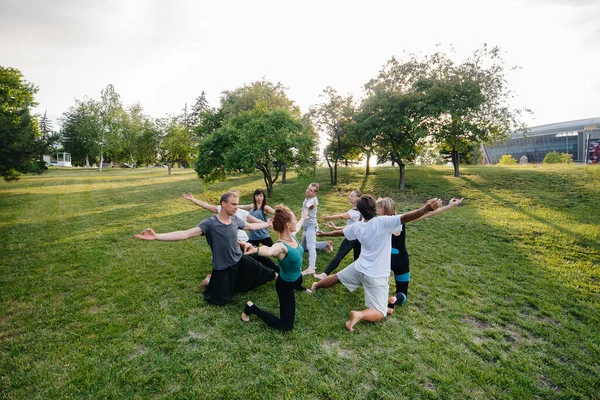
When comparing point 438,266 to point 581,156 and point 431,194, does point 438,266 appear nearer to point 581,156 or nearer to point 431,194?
point 431,194

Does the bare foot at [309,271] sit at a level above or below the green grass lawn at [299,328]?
above

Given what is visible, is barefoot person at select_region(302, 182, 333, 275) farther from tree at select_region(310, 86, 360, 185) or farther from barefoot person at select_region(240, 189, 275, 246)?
tree at select_region(310, 86, 360, 185)

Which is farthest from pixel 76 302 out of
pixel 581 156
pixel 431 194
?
pixel 581 156

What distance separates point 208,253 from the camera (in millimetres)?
8500

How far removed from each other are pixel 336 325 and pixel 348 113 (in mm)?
21728

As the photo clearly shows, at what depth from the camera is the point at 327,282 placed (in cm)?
596

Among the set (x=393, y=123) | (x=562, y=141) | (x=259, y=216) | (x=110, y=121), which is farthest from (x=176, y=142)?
(x=562, y=141)

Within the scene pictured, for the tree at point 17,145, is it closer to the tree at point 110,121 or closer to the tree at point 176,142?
the tree at point 176,142

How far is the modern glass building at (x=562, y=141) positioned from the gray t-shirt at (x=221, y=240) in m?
83.6

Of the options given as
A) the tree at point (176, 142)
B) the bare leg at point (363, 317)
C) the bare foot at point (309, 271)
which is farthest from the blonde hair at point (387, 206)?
the tree at point (176, 142)

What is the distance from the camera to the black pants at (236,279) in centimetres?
548

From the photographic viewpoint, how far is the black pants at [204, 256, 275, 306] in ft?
18.0

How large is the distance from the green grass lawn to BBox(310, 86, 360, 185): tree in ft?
52.5

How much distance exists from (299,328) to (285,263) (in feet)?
4.63
